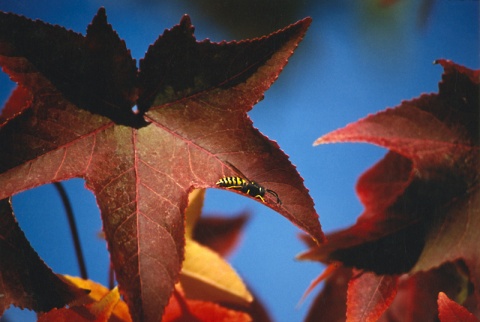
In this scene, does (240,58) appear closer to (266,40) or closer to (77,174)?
(266,40)

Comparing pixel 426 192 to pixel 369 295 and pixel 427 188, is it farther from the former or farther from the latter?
pixel 369 295

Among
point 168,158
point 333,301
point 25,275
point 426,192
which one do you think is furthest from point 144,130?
point 333,301

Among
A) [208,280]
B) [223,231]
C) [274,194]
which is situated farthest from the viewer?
[223,231]

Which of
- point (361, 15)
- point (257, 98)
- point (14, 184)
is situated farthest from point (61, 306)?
point (361, 15)

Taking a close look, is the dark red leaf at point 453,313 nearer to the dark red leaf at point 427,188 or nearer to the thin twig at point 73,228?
the dark red leaf at point 427,188

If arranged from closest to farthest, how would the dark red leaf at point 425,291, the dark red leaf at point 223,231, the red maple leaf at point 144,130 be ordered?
the red maple leaf at point 144,130
the dark red leaf at point 425,291
the dark red leaf at point 223,231

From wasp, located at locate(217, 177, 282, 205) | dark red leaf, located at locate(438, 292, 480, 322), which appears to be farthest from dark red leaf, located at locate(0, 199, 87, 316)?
dark red leaf, located at locate(438, 292, 480, 322)

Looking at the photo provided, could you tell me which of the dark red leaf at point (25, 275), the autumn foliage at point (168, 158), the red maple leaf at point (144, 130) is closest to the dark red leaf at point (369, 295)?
the autumn foliage at point (168, 158)
